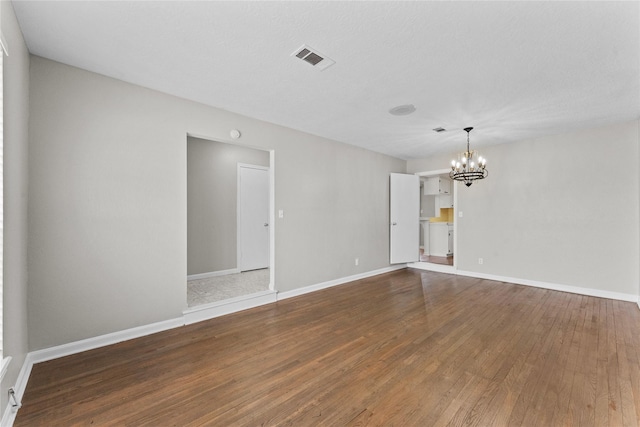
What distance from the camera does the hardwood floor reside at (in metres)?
1.64

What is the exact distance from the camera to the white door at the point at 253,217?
17.4 ft

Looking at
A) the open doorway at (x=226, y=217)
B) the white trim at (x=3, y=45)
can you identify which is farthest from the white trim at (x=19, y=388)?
the white trim at (x=3, y=45)

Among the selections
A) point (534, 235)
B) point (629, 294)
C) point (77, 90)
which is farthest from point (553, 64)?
point (77, 90)

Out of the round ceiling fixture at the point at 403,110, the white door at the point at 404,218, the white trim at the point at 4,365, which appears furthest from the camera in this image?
the white door at the point at 404,218

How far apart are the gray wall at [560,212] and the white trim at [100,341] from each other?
17.4 ft

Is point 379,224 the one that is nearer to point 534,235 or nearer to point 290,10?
point 534,235

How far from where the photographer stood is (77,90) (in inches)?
96.0

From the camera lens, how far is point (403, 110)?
11.2ft

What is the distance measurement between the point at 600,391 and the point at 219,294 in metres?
3.91

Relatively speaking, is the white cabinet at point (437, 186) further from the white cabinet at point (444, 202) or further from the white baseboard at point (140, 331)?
the white baseboard at point (140, 331)

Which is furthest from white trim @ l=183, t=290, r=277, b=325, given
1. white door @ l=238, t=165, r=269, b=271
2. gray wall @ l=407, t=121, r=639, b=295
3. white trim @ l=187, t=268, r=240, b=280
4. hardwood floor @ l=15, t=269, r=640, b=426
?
gray wall @ l=407, t=121, r=639, b=295

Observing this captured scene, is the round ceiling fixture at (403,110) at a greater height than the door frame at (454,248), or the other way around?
the round ceiling fixture at (403,110)

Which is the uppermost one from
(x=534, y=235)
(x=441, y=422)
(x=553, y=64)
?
(x=553, y=64)

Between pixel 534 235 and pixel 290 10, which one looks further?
pixel 534 235
